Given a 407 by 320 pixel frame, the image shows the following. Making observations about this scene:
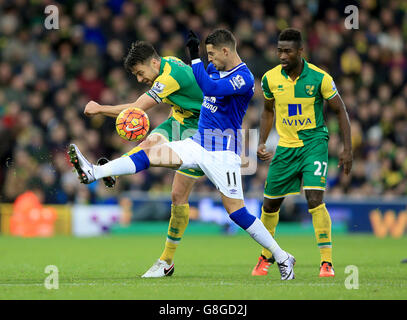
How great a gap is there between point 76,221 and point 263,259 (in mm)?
8621

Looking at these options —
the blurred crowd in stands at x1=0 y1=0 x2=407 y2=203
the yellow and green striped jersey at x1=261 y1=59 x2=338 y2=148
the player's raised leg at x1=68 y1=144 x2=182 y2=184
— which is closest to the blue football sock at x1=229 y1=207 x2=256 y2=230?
the player's raised leg at x1=68 y1=144 x2=182 y2=184

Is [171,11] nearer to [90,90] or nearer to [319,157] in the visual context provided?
[90,90]

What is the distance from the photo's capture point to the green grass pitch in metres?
5.95

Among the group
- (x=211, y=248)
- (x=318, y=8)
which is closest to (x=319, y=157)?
(x=211, y=248)

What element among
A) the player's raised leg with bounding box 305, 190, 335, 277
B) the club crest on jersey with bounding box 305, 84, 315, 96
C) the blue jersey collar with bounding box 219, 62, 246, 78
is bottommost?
the player's raised leg with bounding box 305, 190, 335, 277

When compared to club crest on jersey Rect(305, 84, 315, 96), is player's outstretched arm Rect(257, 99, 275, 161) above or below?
below

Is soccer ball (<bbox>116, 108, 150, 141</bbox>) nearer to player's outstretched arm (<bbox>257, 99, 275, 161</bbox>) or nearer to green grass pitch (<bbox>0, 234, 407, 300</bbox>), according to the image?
green grass pitch (<bbox>0, 234, 407, 300</bbox>)

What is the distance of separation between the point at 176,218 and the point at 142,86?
10321 millimetres

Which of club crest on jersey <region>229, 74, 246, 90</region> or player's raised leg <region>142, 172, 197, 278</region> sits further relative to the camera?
player's raised leg <region>142, 172, 197, 278</region>

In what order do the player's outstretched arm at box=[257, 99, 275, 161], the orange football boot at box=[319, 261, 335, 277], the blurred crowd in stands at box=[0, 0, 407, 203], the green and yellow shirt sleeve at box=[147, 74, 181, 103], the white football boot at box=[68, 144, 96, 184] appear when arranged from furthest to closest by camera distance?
the blurred crowd in stands at box=[0, 0, 407, 203] → the player's outstretched arm at box=[257, 99, 275, 161] → the orange football boot at box=[319, 261, 335, 277] → the green and yellow shirt sleeve at box=[147, 74, 181, 103] → the white football boot at box=[68, 144, 96, 184]

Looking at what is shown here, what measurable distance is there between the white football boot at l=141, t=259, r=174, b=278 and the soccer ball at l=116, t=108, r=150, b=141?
4.67 ft

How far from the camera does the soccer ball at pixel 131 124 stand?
6789 millimetres

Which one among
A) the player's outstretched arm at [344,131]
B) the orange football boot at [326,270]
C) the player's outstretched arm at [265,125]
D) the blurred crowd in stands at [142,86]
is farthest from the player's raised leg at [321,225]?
the blurred crowd in stands at [142,86]

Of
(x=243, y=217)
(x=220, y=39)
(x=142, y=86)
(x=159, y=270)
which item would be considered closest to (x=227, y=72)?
(x=220, y=39)
